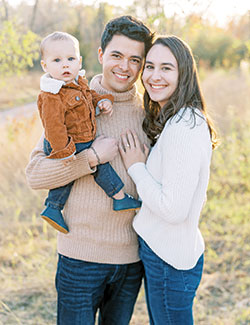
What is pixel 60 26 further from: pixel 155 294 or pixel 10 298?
pixel 155 294

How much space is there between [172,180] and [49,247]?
2766 mm

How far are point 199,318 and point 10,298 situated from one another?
170 cm

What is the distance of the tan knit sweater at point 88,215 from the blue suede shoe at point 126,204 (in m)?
0.07

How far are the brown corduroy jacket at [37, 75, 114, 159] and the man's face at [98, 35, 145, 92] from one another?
0.46 ft

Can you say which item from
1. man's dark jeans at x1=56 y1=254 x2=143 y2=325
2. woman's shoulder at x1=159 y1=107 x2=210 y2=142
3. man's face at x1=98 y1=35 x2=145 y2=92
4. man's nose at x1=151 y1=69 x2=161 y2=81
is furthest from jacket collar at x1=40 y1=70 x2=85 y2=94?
man's dark jeans at x1=56 y1=254 x2=143 y2=325

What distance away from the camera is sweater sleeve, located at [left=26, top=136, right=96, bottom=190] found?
6.26 ft

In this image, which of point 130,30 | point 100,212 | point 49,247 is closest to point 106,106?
point 130,30

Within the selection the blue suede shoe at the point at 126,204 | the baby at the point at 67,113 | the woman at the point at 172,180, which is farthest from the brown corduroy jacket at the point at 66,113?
the blue suede shoe at the point at 126,204

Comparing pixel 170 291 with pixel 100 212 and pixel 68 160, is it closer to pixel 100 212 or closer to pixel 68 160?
pixel 100 212

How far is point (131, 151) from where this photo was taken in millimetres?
1984

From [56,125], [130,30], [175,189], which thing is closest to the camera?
[175,189]

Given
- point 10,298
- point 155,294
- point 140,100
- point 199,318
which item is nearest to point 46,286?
point 10,298

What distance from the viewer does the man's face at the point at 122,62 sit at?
206 cm

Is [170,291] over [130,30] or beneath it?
beneath
